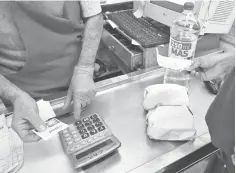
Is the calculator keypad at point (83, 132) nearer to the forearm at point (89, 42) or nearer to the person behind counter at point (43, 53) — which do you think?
the person behind counter at point (43, 53)

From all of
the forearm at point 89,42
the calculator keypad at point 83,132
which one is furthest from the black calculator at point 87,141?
the forearm at point 89,42

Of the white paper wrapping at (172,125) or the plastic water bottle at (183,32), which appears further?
the plastic water bottle at (183,32)

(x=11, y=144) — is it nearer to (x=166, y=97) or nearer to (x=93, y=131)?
(x=93, y=131)

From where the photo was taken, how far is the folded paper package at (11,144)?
591mm

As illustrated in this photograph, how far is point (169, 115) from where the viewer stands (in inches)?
26.1

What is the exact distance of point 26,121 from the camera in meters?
0.67

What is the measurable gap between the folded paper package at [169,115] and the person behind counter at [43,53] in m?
0.24

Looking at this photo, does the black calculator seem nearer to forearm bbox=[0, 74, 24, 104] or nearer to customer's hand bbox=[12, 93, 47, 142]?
customer's hand bbox=[12, 93, 47, 142]

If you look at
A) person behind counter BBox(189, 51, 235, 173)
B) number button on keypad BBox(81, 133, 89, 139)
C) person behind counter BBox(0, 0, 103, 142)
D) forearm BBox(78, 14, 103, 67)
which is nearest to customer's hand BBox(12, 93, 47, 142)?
person behind counter BBox(0, 0, 103, 142)

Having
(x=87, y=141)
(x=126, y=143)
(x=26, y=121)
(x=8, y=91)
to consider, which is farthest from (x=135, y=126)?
(x=8, y=91)

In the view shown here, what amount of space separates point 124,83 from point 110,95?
95 mm

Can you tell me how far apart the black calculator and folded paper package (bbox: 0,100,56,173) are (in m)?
0.12

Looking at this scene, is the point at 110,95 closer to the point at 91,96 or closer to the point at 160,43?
the point at 91,96

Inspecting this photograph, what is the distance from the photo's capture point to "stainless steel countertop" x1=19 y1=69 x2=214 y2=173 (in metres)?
0.60
